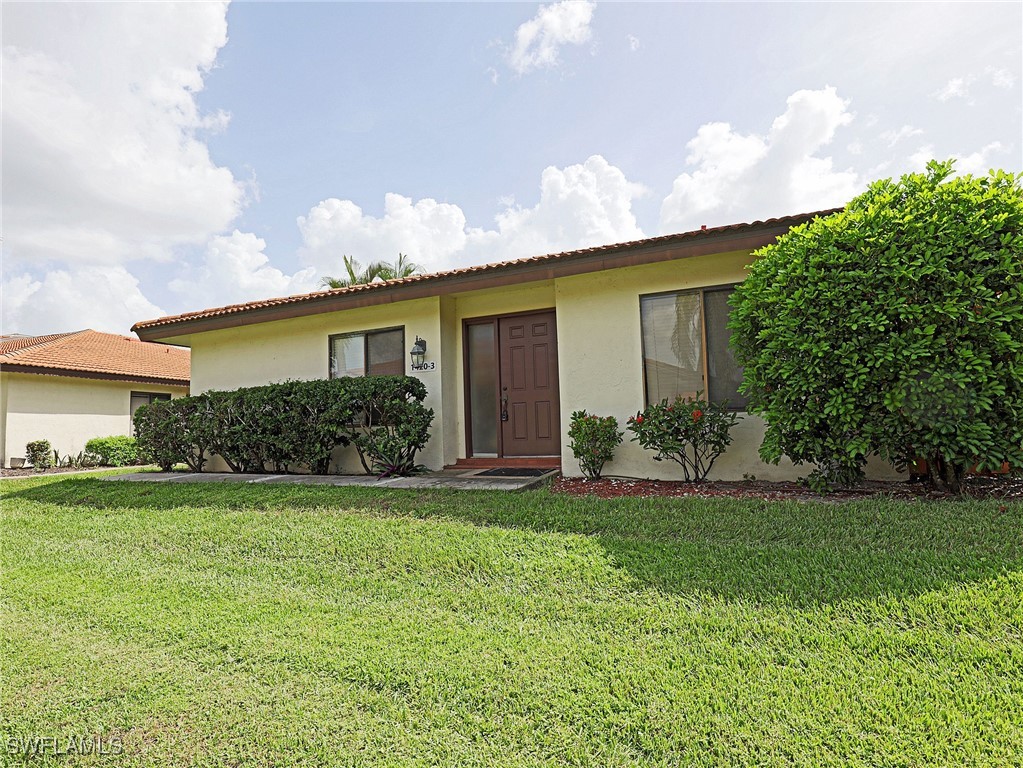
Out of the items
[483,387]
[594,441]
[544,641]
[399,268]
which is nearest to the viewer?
[544,641]

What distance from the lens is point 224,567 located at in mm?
3932

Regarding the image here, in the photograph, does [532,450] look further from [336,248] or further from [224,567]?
[336,248]

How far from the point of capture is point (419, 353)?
26.5ft

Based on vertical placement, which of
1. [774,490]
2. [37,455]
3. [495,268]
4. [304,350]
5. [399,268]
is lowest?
[774,490]

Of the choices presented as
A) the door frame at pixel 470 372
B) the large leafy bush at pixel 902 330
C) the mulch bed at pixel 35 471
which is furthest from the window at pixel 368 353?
the mulch bed at pixel 35 471

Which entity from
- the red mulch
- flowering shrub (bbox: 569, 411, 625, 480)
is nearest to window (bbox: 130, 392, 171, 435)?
flowering shrub (bbox: 569, 411, 625, 480)

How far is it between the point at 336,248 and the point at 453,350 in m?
17.6

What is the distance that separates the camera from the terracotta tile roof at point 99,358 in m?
12.8

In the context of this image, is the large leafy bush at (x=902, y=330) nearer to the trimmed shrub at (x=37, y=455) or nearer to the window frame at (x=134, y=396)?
the trimmed shrub at (x=37, y=455)

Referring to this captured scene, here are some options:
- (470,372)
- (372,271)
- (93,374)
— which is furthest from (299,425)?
(372,271)

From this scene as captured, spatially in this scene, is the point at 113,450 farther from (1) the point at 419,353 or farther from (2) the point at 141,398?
(1) the point at 419,353

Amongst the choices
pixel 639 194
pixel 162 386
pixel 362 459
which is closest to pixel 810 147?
pixel 639 194

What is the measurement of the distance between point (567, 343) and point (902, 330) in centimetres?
371

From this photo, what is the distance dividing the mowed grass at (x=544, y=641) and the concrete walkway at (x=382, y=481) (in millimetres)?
1522
